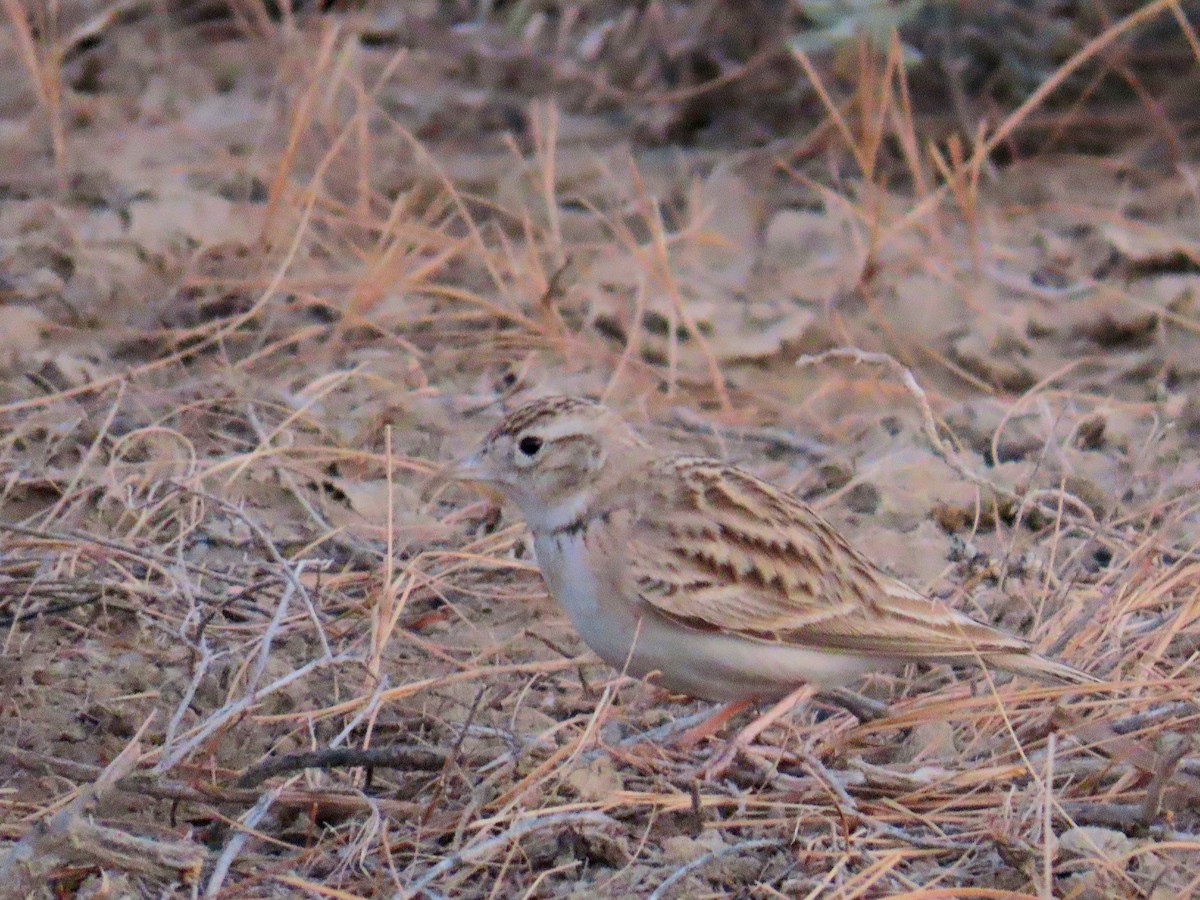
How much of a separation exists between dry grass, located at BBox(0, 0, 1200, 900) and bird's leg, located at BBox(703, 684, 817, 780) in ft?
0.16

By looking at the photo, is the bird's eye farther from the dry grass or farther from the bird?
the dry grass

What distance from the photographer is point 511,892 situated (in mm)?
3850

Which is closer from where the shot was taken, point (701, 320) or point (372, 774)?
point (372, 774)

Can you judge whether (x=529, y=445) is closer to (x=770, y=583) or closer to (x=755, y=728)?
(x=770, y=583)

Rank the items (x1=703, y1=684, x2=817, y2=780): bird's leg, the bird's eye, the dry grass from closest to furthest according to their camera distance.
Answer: the dry grass → (x1=703, y1=684, x2=817, y2=780): bird's leg → the bird's eye

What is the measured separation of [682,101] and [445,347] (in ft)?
9.08

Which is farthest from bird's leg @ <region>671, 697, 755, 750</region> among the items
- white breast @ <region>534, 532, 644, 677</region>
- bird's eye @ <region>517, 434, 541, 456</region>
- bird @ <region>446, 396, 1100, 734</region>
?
bird's eye @ <region>517, 434, 541, 456</region>

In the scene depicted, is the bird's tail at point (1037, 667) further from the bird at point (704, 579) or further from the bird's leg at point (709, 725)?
the bird's leg at point (709, 725)

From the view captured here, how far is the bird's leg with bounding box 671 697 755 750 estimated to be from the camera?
4480 millimetres

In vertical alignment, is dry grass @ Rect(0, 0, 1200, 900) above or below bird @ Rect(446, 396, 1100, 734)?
below

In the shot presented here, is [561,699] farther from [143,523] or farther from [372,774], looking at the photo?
[143,523]

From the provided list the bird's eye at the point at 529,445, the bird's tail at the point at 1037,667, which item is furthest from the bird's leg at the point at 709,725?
the bird's eye at the point at 529,445

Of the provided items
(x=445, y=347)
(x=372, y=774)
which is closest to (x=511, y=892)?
(x=372, y=774)

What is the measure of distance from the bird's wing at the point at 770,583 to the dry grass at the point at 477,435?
24cm
